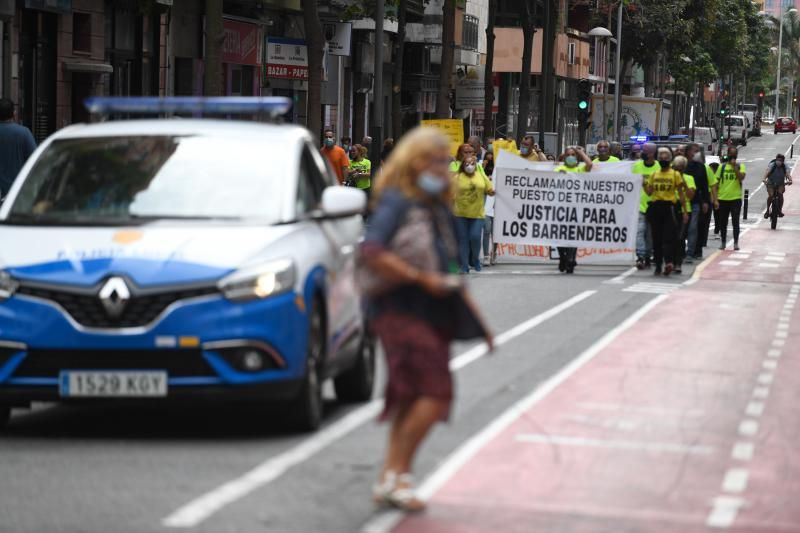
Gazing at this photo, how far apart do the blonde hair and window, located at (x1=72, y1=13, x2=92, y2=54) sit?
965 inches

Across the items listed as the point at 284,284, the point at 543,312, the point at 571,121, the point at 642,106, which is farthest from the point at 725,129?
the point at 284,284

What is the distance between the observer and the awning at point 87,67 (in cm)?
3031

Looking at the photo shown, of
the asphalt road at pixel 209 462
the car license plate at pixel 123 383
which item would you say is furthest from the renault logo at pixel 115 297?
the asphalt road at pixel 209 462

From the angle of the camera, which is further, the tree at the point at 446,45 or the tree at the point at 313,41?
the tree at the point at 446,45

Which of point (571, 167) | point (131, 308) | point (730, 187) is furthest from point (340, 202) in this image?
point (730, 187)

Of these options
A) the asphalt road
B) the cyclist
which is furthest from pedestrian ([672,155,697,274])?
the cyclist

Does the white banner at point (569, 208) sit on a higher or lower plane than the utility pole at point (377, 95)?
lower

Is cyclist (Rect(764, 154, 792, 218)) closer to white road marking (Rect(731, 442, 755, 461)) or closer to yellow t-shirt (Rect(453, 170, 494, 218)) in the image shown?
yellow t-shirt (Rect(453, 170, 494, 218))

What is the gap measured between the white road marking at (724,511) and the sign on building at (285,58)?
2746 centimetres

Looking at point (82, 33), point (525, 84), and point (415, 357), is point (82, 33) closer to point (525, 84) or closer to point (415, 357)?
point (525, 84)

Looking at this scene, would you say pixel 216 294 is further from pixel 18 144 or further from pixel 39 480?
pixel 18 144

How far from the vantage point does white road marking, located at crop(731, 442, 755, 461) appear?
31.4 ft

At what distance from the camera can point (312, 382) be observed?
9820 millimetres

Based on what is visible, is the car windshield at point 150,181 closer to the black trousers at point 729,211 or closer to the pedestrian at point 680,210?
the pedestrian at point 680,210
